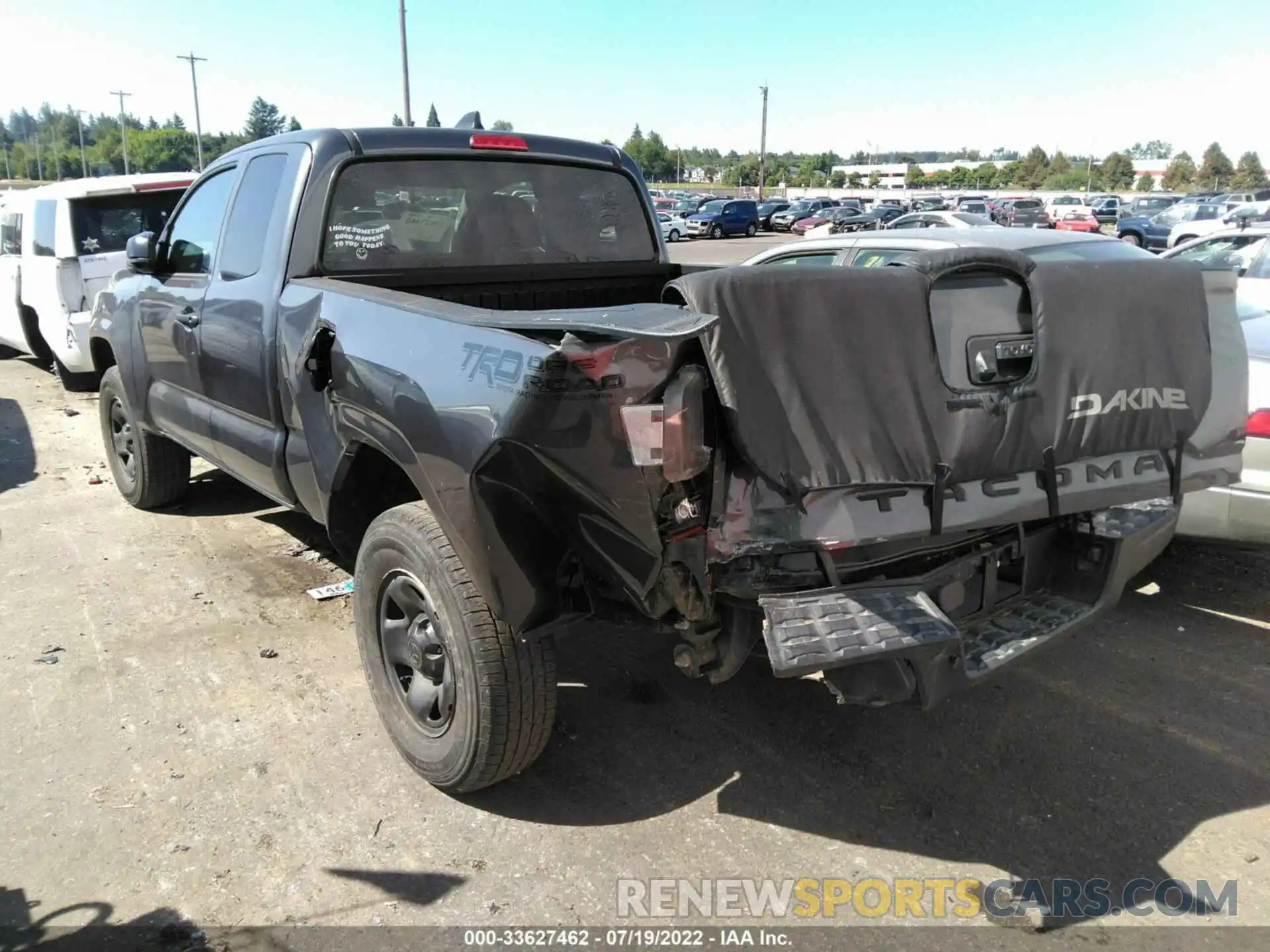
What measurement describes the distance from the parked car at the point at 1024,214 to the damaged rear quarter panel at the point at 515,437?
3195 centimetres

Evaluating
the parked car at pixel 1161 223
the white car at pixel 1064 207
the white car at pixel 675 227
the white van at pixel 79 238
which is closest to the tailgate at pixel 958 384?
the white van at pixel 79 238

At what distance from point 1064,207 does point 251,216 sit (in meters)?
45.5

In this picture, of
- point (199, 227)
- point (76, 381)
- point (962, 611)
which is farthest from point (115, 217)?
point (962, 611)

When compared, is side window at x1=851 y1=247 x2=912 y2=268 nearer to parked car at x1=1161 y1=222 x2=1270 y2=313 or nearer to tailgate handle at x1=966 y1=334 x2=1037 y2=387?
parked car at x1=1161 y1=222 x2=1270 y2=313

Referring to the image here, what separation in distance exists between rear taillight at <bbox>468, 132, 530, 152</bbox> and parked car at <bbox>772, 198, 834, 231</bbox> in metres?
42.8

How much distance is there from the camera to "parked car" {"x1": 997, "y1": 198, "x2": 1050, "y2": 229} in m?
33.1

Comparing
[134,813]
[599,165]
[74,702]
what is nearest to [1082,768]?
[134,813]

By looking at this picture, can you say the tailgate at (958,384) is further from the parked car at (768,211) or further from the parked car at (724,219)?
the parked car at (768,211)

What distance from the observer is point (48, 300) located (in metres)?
9.08

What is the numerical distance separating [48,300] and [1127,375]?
9675mm

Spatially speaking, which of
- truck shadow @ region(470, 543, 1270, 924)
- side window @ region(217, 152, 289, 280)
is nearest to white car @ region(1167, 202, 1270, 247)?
truck shadow @ region(470, 543, 1270, 924)

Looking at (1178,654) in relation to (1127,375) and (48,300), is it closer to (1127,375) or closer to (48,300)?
(1127,375)

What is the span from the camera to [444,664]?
3016 millimetres

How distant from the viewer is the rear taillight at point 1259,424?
4078 mm
